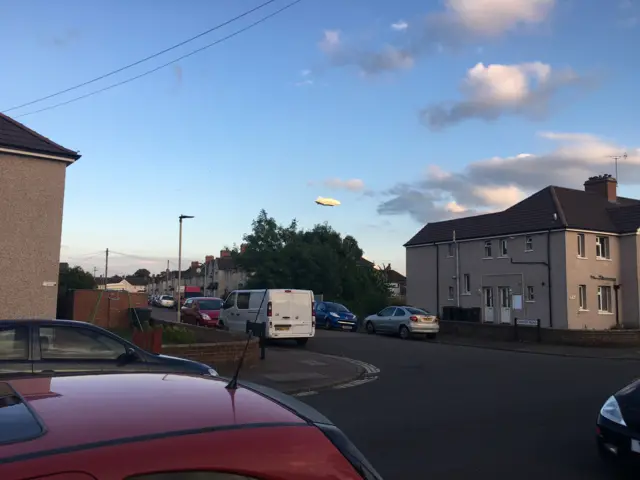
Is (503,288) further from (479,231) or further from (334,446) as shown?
(334,446)

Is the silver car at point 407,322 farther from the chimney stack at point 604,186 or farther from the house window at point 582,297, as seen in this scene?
the chimney stack at point 604,186

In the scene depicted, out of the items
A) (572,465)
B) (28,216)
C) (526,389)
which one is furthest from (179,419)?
(28,216)

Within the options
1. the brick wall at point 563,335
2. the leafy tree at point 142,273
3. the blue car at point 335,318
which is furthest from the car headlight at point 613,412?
the leafy tree at point 142,273

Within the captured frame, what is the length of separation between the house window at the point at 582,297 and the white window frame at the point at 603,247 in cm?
280

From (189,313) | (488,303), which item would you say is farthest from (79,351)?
(488,303)

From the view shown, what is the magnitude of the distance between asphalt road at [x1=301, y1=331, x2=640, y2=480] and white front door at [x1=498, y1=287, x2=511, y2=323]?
1876 cm

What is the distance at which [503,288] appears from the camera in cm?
3762

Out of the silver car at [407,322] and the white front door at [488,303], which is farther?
the white front door at [488,303]

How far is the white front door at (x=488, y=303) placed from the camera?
38344mm

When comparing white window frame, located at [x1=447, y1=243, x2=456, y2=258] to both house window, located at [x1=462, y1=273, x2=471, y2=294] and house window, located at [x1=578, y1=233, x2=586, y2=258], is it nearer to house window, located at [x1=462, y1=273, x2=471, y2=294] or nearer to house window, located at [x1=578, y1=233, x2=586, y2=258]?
house window, located at [x1=462, y1=273, x2=471, y2=294]

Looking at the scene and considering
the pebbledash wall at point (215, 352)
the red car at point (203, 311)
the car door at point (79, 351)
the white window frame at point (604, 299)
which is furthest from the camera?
the white window frame at point (604, 299)

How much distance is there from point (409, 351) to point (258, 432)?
20.5m

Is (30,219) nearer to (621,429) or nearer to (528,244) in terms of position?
(621,429)

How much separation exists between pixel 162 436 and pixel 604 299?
38.1 m
